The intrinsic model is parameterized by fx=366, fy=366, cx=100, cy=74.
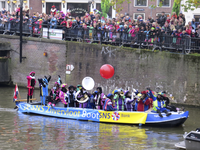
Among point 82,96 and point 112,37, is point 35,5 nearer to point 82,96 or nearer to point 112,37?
point 112,37

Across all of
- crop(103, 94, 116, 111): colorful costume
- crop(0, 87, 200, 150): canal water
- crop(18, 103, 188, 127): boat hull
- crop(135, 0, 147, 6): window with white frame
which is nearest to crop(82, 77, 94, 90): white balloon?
crop(18, 103, 188, 127): boat hull

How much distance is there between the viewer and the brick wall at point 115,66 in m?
19.5

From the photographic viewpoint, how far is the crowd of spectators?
19.7 metres

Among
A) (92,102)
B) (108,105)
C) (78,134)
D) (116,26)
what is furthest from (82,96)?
(116,26)

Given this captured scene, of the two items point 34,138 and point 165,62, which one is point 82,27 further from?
point 34,138

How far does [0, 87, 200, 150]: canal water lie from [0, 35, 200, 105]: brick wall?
2.86 m

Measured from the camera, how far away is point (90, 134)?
13.9 m

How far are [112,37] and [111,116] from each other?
7346 millimetres

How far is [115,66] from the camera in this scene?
71.3ft

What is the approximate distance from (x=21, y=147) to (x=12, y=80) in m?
14.3

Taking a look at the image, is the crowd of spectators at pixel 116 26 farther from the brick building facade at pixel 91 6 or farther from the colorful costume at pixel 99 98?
the brick building facade at pixel 91 6

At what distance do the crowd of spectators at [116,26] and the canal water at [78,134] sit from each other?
16.6 ft

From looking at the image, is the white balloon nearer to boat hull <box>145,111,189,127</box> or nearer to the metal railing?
boat hull <box>145,111,189,127</box>

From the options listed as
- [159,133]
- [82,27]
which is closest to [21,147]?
[159,133]
